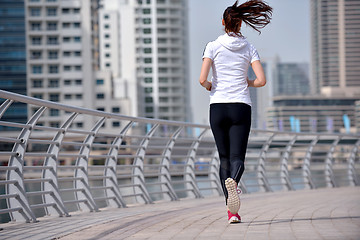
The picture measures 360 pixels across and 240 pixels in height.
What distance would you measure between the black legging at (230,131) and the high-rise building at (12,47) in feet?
297

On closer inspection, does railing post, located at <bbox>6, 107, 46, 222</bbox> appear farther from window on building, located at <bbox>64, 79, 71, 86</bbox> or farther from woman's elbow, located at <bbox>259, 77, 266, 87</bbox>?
window on building, located at <bbox>64, 79, 71, 86</bbox>

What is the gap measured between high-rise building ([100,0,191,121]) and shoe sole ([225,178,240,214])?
114 metres

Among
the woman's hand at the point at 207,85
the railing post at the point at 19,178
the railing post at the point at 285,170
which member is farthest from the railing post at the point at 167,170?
the woman's hand at the point at 207,85

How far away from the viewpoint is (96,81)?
96500mm

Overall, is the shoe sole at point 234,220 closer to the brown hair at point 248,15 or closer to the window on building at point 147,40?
the brown hair at point 248,15

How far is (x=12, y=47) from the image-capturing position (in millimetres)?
96562

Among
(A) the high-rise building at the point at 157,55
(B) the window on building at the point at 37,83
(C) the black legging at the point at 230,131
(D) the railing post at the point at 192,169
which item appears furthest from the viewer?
(A) the high-rise building at the point at 157,55

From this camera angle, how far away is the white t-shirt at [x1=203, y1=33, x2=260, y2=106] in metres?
6.43

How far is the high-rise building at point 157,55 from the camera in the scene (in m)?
124

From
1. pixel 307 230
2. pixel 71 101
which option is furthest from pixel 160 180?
pixel 71 101

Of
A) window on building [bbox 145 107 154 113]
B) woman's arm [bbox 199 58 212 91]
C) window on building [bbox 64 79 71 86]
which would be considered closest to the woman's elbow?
woman's arm [bbox 199 58 212 91]

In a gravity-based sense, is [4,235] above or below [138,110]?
above

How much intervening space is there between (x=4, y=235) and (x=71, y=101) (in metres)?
87.8

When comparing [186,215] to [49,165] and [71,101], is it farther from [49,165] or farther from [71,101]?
[71,101]
